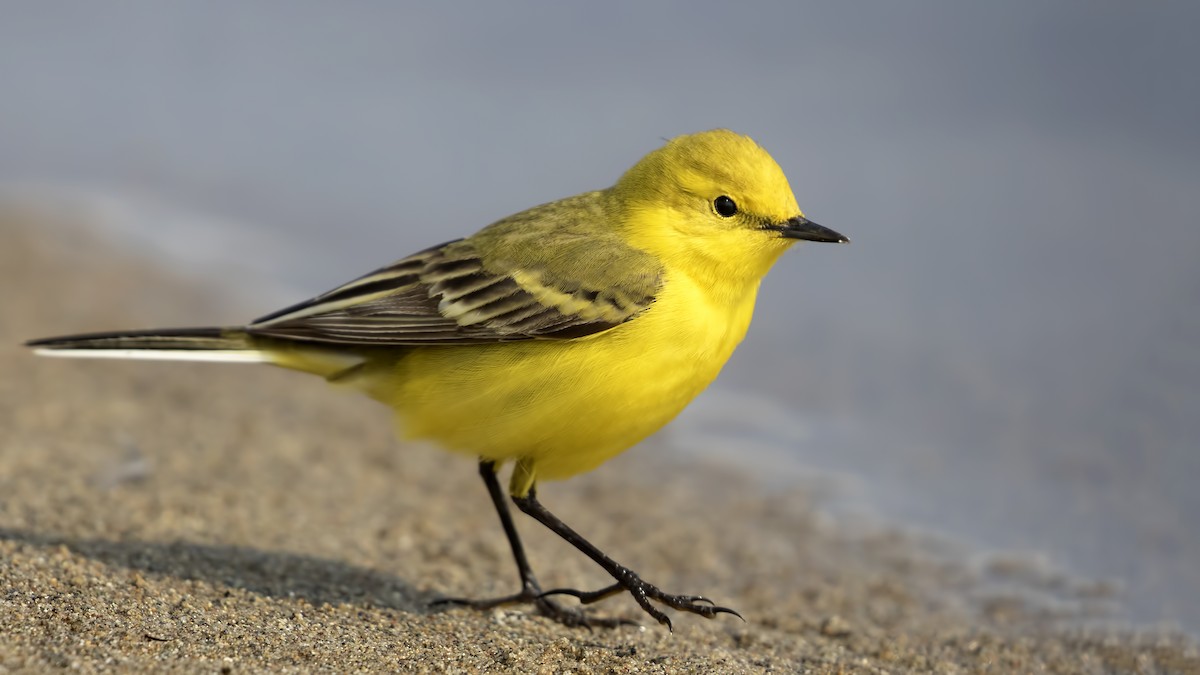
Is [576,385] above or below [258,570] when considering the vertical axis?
above

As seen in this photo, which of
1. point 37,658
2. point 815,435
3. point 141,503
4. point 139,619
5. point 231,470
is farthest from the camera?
point 815,435

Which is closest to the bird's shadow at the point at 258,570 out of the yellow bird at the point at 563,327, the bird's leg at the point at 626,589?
Result: the yellow bird at the point at 563,327

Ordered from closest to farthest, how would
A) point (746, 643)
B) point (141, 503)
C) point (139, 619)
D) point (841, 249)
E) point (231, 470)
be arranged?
point (139, 619), point (746, 643), point (141, 503), point (231, 470), point (841, 249)

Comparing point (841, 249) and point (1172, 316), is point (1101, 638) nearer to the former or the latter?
point (1172, 316)

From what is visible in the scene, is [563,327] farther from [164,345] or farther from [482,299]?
[164,345]

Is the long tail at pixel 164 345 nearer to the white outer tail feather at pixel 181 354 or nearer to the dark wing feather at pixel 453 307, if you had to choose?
the white outer tail feather at pixel 181 354

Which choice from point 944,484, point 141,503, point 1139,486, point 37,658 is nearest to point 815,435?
point 944,484

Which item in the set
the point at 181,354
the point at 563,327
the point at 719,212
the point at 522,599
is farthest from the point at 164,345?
the point at 719,212

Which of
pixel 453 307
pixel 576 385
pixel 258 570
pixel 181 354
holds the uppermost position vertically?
pixel 453 307
